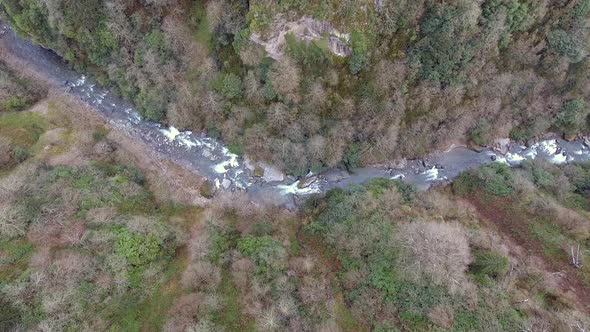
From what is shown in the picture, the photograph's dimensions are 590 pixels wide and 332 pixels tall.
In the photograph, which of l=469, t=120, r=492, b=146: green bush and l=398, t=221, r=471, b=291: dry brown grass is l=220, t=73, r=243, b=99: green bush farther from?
l=469, t=120, r=492, b=146: green bush

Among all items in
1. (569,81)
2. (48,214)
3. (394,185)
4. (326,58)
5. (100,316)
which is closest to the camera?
(100,316)

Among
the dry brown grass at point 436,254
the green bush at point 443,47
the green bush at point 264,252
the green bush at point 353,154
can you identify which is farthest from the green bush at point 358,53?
the green bush at point 264,252

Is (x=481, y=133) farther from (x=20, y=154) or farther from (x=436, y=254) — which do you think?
(x=20, y=154)

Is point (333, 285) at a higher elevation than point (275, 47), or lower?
lower

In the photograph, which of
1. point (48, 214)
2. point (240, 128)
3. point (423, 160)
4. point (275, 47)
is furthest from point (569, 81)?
point (48, 214)

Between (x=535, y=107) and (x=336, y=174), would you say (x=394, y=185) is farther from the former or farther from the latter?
(x=535, y=107)

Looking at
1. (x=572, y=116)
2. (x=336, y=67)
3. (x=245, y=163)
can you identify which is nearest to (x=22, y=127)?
(x=245, y=163)
